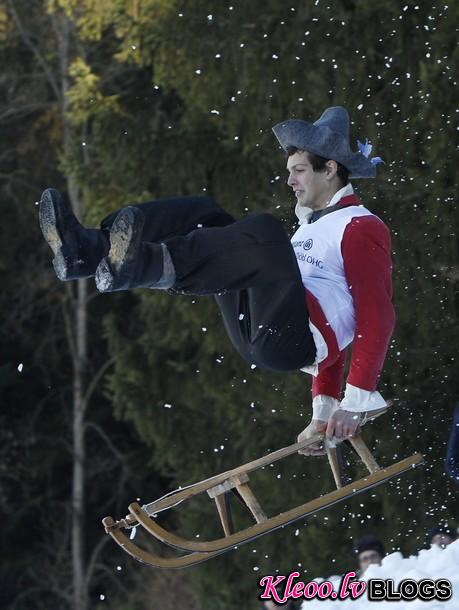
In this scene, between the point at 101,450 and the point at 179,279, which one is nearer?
the point at 179,279

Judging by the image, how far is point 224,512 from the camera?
5.39m

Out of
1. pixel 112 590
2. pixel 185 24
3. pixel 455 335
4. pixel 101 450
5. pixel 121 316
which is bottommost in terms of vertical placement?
pixel 112 590

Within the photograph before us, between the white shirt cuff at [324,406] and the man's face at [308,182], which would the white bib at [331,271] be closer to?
the man's face at [308,182]

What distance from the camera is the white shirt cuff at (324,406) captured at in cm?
525

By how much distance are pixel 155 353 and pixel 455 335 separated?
12.7 feet

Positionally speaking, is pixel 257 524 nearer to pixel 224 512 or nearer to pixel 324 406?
pixel 224 512

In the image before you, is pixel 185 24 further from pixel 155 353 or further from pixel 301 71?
pixel 155 353

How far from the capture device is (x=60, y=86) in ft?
51.2

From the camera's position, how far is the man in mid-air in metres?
4.61

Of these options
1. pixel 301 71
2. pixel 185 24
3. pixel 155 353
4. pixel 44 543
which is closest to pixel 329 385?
pixel 301 71

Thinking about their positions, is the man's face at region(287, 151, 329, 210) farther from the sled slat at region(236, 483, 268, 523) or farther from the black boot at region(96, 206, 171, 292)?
the sled slat at region(236, 483, 268, 523)

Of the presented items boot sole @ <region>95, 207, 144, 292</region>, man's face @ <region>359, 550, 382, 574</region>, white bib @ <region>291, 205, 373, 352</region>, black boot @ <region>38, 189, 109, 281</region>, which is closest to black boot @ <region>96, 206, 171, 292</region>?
boot sole @ <region>95, 207, 144, 292</region>

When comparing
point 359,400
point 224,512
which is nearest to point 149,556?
point 224,512

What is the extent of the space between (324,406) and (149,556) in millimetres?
920
